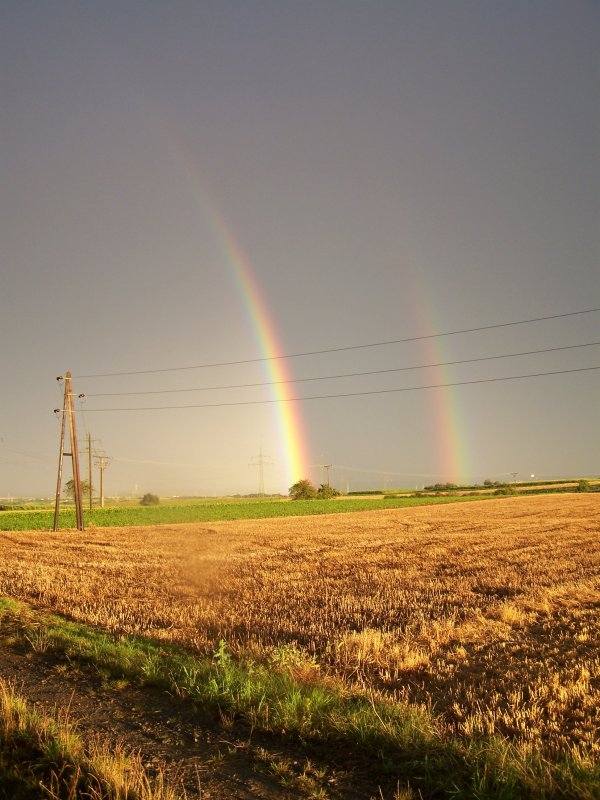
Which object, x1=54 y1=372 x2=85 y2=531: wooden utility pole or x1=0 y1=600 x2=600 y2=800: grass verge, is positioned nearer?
x1=0 y1=600 x2=600 y2=800: grass verge

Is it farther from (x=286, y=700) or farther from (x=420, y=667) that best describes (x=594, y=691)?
(x=286, y=700)

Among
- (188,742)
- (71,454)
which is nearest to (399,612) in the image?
(188,742)

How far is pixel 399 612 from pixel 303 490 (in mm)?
144017

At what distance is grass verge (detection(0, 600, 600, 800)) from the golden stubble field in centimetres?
44

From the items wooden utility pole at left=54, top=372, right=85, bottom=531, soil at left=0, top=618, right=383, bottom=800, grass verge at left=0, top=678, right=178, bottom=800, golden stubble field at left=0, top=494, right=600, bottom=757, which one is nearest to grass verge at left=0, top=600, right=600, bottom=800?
soil at left=0, top=618, right=383, bottom=800

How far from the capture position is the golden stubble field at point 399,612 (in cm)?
688

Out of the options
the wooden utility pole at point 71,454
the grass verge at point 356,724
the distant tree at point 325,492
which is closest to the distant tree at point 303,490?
the distant tree at point 325,492

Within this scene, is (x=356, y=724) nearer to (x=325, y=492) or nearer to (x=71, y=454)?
(x=71, y=454)

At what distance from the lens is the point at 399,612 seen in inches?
473

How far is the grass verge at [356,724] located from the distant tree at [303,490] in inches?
5743

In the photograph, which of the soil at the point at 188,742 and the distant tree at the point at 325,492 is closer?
the soil at the point at 188,742

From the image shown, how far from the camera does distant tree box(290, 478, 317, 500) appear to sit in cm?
15325

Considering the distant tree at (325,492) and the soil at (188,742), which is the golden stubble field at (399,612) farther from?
the distant tree at (325,492)

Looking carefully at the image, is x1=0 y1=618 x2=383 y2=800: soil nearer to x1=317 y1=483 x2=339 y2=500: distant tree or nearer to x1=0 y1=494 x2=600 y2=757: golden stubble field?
x1=0 y1=494 x2=600 y2=757: golden stubble field
